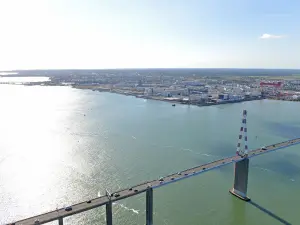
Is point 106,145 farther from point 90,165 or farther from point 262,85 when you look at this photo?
point 262,85

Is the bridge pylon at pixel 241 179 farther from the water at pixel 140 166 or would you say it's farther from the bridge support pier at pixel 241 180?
the water at pixel 140 166

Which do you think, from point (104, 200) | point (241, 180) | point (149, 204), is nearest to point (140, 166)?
point (241, 180)

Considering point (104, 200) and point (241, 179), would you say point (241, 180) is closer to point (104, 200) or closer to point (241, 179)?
point (241, 179)

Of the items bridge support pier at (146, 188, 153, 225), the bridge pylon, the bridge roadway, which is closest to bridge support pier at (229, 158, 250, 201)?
the bridge pylon

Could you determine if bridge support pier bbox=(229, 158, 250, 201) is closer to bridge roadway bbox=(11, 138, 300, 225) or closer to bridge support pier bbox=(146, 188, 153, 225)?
bridge roadway bbox=(11, 138, 300, 225)

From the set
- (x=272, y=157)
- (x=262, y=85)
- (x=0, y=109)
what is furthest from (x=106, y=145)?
(x=262, y=85)

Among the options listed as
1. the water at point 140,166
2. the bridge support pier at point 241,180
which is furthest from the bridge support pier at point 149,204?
the bridge support pier at point 241,180
